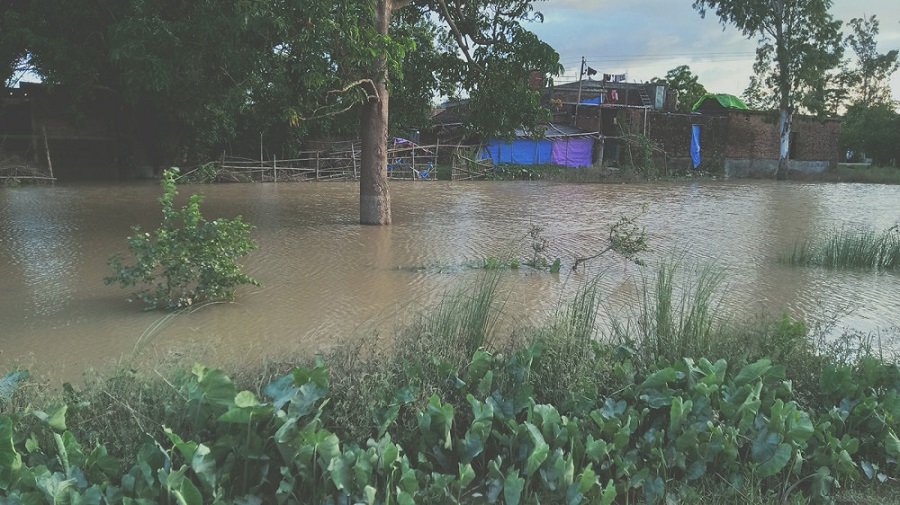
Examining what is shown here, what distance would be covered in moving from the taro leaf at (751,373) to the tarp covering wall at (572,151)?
31.3 m

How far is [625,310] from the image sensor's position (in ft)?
21.4

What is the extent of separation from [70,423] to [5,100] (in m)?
25.4

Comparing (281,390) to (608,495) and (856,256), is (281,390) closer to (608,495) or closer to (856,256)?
(608,495)

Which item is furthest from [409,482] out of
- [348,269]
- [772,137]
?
[772,137]

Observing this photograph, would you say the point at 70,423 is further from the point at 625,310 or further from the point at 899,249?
the point at 899,249

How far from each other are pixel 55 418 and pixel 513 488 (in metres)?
2.00

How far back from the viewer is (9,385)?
3.29 m

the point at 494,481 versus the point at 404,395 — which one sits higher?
the point at 404,395

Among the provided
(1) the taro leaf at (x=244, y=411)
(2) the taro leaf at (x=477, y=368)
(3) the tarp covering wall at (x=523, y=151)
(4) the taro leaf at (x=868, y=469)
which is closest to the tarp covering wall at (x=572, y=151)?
(3) the tarp covering wall at (x=523, y=151)

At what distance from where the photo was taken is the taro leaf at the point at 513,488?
2.88m

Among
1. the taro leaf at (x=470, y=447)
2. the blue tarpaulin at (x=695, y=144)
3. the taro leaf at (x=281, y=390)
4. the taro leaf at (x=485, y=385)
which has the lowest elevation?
the taro leaf at (x=470, y=447)

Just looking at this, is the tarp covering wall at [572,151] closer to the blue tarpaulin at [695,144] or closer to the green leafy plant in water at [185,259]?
the blue tarpaulin at [695,144]

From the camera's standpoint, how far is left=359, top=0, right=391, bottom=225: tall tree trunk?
11648 millimetres

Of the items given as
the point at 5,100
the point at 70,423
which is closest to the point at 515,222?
the point at 70,423
